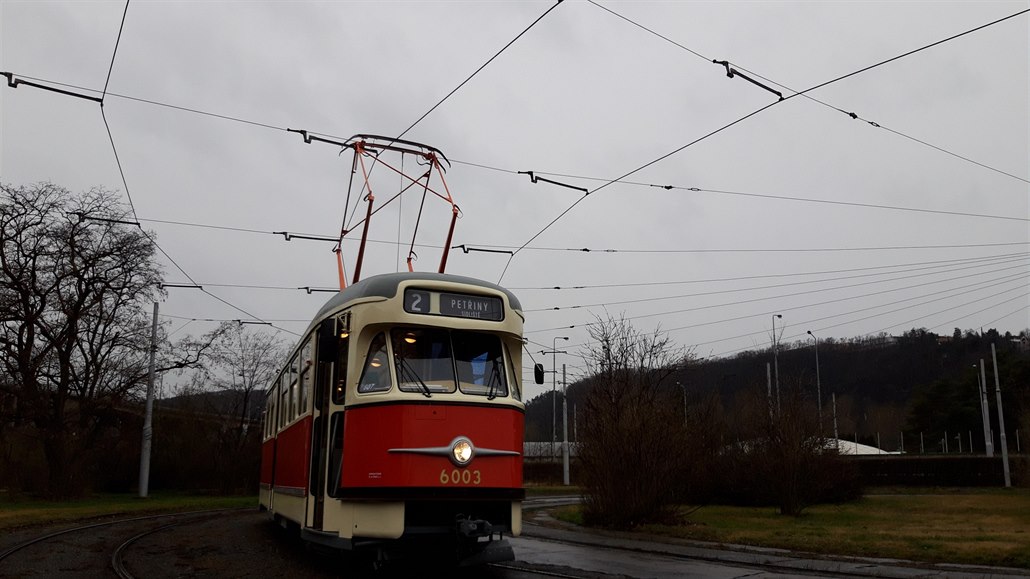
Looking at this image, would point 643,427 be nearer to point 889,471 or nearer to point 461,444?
point 461,444

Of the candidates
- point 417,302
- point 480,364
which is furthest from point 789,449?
point 417,302

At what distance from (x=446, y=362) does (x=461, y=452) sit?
3.88ft

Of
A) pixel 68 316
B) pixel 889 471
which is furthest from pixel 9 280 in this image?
pixel 889 471

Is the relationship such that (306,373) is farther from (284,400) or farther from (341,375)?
(284,400)

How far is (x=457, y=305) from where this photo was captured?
1104 cm

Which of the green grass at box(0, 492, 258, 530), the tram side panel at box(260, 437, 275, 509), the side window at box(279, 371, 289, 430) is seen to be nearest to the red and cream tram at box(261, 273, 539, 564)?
the side window at box(279, 371, 289, 430)

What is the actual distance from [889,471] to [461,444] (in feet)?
143

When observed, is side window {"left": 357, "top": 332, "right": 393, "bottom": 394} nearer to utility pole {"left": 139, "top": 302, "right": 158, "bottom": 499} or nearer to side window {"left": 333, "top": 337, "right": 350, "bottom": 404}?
side window {"left": 333, "top": 337, "right": 350, "bottom": 404}

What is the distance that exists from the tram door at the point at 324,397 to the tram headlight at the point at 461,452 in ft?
5.34

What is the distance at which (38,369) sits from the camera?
3178 centimetres

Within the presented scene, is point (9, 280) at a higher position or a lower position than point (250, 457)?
higher

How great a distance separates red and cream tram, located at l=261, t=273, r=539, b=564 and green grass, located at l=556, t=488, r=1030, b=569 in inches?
284

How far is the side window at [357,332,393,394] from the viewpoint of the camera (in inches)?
411

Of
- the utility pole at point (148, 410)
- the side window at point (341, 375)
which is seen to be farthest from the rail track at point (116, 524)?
the utility pole at point (148, 410)
